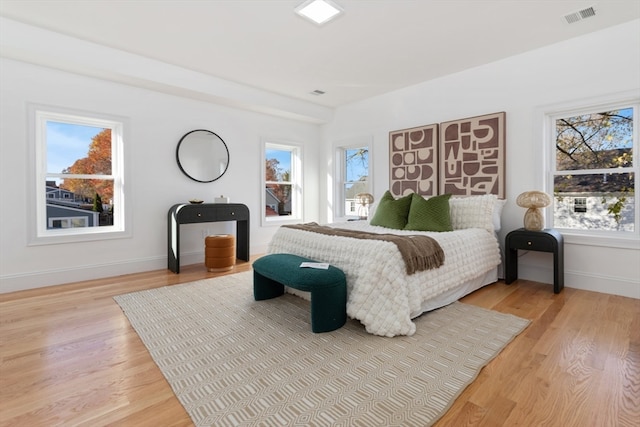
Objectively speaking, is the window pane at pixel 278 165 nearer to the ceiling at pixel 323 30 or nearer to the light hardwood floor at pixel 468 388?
the ceiling at pixel 323 30

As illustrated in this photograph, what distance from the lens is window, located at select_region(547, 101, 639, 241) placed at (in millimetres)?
3096

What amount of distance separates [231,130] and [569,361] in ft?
15.5

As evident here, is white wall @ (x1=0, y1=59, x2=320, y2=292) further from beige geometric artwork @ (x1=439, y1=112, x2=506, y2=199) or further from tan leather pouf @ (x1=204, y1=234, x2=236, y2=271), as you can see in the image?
beige geometric artwork @ (x1=439, y1=112, x2=506, y2=199)

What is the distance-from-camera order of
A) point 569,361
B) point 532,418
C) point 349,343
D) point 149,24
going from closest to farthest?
point 532,418 < point 569,361 < point 349,343 < point 149,24

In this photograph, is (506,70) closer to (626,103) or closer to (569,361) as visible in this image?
(626,103)

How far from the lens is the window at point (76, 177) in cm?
351

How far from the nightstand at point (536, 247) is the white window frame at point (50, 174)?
4.52 m

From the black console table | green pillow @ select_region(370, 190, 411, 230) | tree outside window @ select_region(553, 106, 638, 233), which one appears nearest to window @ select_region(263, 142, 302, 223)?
the black console table

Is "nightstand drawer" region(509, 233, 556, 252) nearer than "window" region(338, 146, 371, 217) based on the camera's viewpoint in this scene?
Yes

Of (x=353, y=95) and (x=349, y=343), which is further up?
(x=353, y=95)

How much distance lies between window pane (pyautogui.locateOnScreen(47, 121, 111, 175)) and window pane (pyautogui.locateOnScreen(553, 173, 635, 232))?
5.34 meters

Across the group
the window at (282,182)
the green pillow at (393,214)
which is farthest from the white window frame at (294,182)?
the green pillow at (393,214)

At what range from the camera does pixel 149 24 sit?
9.65 ft

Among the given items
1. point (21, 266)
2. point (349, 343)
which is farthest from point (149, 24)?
point (349, 343)
